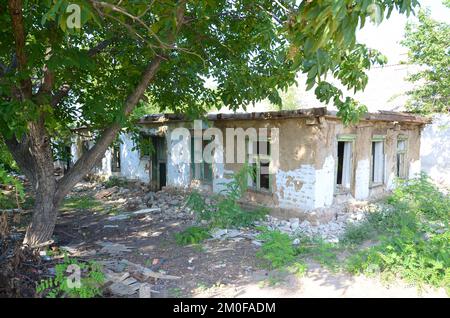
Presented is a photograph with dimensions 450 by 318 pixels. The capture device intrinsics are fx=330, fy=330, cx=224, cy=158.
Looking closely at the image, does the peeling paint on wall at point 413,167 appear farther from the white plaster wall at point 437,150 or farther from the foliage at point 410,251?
the foliage at point 410,251

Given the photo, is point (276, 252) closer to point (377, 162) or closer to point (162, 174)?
point (377, 162)

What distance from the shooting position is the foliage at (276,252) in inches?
195

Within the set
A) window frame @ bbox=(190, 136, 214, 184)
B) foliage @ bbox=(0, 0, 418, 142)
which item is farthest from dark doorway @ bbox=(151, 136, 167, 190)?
foliage @ bbox=(0, 0, 418, 142)

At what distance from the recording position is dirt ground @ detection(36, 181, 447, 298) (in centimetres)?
410

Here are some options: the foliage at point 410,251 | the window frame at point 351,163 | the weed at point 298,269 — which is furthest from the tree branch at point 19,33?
the window frame at point 351,163

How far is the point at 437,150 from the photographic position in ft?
41.5

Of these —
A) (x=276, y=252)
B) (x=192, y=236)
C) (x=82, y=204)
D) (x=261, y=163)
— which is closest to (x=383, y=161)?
(x=261, y=163)

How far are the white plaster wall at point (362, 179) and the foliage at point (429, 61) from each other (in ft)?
14.4

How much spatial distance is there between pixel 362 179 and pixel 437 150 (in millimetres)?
5697

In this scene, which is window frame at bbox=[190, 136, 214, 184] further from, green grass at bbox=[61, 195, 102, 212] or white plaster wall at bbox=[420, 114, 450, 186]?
white plaster wall at bbox=[420, 114, 450, 186]

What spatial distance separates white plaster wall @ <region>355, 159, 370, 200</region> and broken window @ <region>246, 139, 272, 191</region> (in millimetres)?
2408
